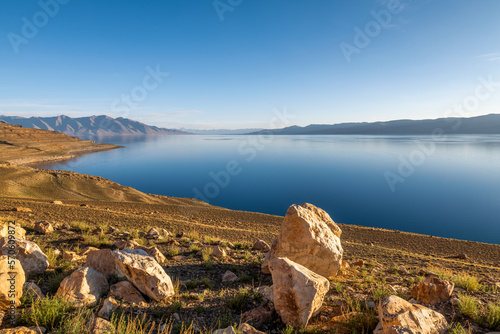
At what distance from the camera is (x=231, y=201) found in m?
36.2

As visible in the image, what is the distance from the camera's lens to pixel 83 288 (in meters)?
4.43

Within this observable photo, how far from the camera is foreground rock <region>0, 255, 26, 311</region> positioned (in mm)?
3786

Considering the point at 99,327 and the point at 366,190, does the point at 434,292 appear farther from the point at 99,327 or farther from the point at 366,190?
the point at 366,190

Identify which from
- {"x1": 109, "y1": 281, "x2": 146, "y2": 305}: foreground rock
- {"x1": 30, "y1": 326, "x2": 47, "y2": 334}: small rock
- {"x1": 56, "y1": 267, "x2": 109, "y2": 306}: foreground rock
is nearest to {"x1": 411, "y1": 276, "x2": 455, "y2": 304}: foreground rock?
{"x1": 109, "y1": 281, "x2": 146, "y2": 305}: foreground rock

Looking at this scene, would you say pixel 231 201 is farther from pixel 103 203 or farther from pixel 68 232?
pixel 68 232

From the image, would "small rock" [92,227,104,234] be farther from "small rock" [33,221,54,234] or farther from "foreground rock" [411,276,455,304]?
"foreground rock" [411,276,455,304]

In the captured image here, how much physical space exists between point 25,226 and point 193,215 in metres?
11.8

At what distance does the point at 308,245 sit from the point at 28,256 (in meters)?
6.72

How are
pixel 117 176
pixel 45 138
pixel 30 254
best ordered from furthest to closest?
pixel 45 138 → pixel 117 176 → pixel 30 254

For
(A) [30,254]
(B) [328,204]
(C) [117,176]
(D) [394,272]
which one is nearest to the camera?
(A) [30,254]

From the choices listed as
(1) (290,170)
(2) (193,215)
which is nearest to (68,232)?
(2) (193,215)

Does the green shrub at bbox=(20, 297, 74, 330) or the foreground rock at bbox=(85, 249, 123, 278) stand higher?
the green shrub at bbox=(20, 297, 74, 330)

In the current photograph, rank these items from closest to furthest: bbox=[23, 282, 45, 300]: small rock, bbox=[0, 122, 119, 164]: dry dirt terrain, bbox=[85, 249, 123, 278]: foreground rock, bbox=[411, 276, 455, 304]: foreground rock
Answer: bbox=[23, 282, 45, 300]: small rock
bbox=[411, 276, 455, 304]: foreground rock
bbox=[85, 249, 123, 278]: foreground rock
bbox=[0, 122, 119, 164]: dry dirt terrain

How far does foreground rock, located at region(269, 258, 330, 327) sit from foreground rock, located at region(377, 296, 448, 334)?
1029mm
